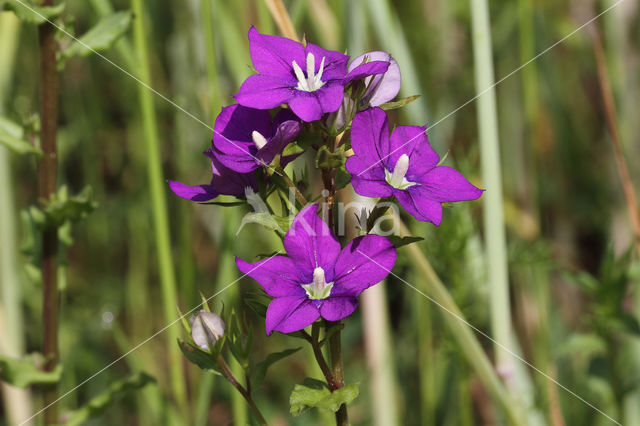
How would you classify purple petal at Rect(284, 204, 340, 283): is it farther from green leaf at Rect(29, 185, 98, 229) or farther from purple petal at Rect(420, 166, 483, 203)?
green leaf at Rect(29, 185, 98, 229)

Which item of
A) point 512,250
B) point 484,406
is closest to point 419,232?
point 512,250

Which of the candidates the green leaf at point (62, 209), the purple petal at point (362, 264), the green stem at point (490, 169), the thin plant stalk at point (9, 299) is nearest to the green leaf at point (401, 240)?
the purple petal at point (362, 264)

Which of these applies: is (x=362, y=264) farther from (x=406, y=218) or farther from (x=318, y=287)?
(x=406, y=218)

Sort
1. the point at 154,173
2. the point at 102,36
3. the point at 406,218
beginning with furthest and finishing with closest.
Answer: the point at 406,218 → the point at 154,173 → the point at 102,36

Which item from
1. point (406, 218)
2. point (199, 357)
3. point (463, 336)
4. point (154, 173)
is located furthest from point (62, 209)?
point (406, 218)

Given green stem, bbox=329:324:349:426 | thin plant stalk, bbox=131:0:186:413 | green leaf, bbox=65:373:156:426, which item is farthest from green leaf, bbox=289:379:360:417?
thin plant stalk, bbox=131:0:186:413
